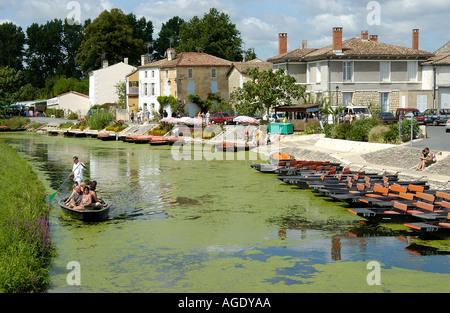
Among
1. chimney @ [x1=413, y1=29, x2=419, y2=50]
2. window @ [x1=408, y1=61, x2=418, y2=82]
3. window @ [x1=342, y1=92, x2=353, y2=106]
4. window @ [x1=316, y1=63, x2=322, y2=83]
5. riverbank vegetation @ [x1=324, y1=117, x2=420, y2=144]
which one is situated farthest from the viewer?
chimney @ [x1=413, y1=29, x2=419, y2=50]

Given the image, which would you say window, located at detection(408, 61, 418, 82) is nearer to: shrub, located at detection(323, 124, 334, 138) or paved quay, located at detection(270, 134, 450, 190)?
shrub, located at detection(323, 124, 334, 138)

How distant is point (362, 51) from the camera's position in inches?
2231

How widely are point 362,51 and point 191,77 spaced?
2672 centimetres

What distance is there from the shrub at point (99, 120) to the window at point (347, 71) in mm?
30829

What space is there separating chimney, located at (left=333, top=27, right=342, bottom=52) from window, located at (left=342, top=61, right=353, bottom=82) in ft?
4.95

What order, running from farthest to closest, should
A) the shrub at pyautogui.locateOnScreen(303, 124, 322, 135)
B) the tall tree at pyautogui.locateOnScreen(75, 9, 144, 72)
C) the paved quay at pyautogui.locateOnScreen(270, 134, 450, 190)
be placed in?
the tall tree at pyautogui.locateOnScreen(75, 9, 144, 72), the shrub at pyautogui.locateOnScreen(303, 124, 322, 135), the paved quay at pyautogui.locateOnScreen(270, 134, 450, 190)

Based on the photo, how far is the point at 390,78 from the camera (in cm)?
5775

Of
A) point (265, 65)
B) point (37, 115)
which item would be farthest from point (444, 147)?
point (37, 115)

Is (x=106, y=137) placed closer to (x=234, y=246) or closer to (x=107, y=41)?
(x=107, y=41)

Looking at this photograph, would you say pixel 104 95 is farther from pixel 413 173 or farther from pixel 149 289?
pixel 149 289

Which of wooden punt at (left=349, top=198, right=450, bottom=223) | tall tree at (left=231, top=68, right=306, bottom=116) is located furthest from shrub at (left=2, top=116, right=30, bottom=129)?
wooden punt at (left=349, top=198, right=450, bottom=223)

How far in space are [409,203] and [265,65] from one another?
185 feet

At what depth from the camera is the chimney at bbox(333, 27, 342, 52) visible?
184 feet

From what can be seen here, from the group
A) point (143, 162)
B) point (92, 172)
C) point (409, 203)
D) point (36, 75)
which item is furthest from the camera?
point (36, 75)
